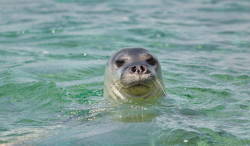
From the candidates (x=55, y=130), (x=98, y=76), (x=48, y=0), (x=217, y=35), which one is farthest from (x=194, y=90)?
(x=48, y=0)

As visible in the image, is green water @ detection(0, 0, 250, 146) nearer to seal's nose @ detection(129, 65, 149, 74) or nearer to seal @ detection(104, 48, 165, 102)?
seal @ detection(104, 48, 165, 102)

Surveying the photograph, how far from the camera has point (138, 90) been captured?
5289mm

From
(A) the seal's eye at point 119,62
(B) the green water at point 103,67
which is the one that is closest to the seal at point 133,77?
(A) the seal's eye at point 119,62

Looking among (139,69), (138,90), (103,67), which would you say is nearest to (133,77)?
(139,69)

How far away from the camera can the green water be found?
4.94m

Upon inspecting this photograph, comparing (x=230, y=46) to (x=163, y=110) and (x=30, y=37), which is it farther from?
(x=163, y=110)

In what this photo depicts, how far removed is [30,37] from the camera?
10070mm

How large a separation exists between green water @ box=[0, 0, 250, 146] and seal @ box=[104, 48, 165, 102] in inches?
5.2

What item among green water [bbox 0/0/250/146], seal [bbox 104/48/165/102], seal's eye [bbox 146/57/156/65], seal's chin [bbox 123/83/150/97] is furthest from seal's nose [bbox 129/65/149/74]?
green water [bbox 0/0/250/146]

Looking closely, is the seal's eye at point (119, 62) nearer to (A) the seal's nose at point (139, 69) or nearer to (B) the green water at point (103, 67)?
(A) the seal's nose at point (139, 69)

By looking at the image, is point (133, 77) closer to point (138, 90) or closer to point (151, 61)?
point (138, 90)

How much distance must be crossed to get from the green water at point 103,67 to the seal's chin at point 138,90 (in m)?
0.14

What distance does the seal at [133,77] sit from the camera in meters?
5.16

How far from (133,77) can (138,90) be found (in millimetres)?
216
